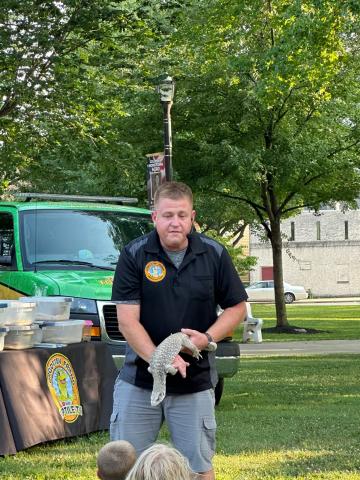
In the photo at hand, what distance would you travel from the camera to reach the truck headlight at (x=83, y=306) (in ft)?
34.9

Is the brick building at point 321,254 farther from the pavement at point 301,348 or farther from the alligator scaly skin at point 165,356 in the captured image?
the alligator scaly skin at point 165,356

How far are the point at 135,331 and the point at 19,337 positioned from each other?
14.5 feet

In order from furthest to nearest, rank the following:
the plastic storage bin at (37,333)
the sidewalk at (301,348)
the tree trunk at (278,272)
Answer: the tree trunk at (278,272)
the sidewalk at (301,348)
the plastic storage bin at (37,333)

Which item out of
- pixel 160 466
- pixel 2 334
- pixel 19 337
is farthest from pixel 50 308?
pixel 160 466

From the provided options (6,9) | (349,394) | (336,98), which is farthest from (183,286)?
(336,98)

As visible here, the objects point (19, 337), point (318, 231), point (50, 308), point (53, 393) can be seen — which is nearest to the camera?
point (19, 337)

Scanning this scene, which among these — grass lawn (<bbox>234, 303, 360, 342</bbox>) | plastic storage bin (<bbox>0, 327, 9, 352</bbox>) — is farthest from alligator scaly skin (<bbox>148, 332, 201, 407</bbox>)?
grass lawn (<bbox>234, 303, 360, 342</bbox>)

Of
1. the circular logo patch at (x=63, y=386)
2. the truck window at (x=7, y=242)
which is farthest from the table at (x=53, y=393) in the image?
the truck window at (x=7, y=242)

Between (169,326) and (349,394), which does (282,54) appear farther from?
(169,326)

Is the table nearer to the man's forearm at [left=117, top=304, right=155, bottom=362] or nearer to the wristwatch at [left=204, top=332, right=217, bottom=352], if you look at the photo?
the man's forearm at [left=117, top=304, right=155, bottom=362]

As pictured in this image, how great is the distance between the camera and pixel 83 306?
10.6 metres

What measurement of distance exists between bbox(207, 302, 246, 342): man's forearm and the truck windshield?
6242 mm

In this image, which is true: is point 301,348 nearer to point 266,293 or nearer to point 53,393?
point 53,393

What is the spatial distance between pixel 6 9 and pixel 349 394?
36.0 ft
